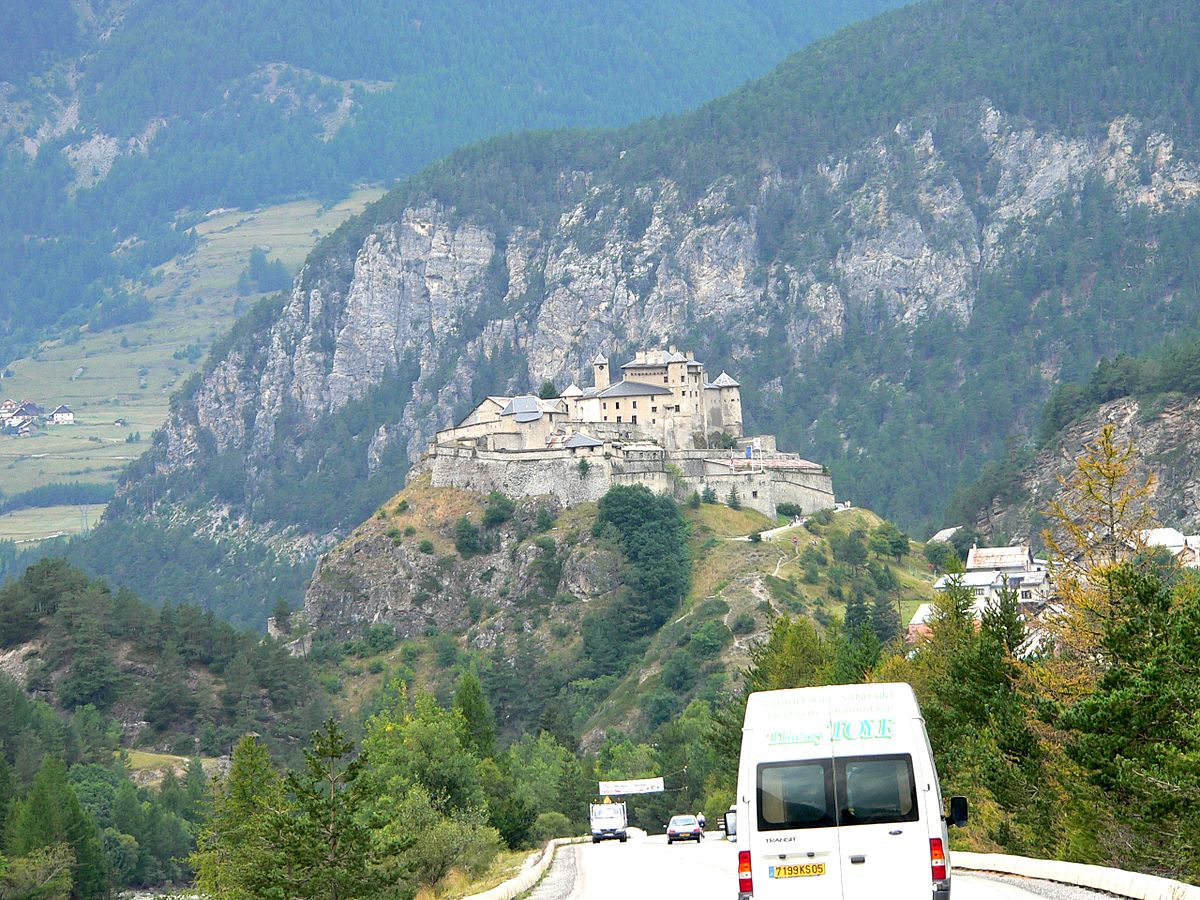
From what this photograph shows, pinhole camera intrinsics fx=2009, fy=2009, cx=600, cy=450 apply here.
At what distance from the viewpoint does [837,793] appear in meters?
31.5

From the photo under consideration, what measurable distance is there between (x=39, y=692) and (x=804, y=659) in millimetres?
91321

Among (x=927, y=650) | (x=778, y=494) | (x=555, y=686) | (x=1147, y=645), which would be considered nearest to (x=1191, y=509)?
(x=778, y=494)

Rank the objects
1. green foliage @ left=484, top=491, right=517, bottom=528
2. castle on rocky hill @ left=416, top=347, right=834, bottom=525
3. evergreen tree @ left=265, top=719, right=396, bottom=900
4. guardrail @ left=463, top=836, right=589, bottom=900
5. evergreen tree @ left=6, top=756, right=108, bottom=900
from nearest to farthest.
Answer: guardrail @ left=463, top=836, right=589, bottom=900
evergreen tree @ left=265, top=719, right=396, bottom=900
evergreen tree @ left=6, top=756, right=108, bottom=900
castle on rocky hill @ left=416, top=347, right=834, bottom=525
green foliage @ left=484, top=491, right=517, bottom=528

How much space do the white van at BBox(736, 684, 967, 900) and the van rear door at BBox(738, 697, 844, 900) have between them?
2 centimetres

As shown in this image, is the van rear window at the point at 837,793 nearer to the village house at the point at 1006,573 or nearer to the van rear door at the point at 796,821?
the van rear door at the point at 796,821

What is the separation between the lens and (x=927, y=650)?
8675 centimetres

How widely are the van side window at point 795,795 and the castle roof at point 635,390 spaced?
152956 mm

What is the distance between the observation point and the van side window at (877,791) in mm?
31391

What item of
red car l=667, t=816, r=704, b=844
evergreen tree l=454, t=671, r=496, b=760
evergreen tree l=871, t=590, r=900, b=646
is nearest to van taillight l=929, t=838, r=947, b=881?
red car l=667, t=816, r=704, b=844

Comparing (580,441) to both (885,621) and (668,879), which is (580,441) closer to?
(885,621)

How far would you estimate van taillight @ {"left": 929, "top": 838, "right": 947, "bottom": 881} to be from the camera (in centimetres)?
3111

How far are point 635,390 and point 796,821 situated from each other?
155m

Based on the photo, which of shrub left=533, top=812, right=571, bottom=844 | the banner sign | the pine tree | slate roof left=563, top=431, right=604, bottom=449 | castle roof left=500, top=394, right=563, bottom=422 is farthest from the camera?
castle roof left=500, top=394, right=563, bottom=422

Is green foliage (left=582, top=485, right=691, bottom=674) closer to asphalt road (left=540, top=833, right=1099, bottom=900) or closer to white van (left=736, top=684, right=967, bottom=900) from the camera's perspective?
asphalt road (left=540, top=833, right=1099, bottom=900)
